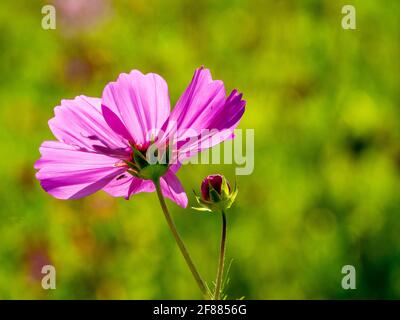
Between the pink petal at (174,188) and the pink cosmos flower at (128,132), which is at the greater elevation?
the pink cosmos flower at (128,132)

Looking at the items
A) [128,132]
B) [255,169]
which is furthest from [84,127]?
[255,169]

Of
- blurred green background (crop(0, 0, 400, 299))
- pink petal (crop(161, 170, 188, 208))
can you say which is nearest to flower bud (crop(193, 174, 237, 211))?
pink petal (crop(161, 170, 188, 208))

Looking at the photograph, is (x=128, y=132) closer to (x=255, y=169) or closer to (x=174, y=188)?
(x=174, y=188)

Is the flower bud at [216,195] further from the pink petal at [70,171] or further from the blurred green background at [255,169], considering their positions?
the blurred green background at [255,169]

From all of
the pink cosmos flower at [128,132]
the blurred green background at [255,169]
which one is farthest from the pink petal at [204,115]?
the blurred green background at [255,169]

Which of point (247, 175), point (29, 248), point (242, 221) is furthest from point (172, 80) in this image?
point (29, 248)

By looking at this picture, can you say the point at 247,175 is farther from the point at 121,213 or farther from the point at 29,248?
the point at 29,248
